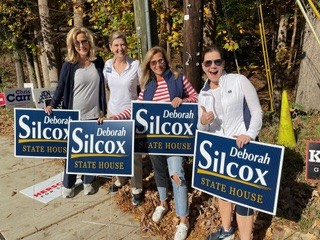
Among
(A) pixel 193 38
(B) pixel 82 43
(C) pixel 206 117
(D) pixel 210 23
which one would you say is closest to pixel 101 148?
(B) pixel 82 43

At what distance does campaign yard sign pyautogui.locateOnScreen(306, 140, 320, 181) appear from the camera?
3.72 meters

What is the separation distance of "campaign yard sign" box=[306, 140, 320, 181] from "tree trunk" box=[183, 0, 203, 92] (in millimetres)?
1767

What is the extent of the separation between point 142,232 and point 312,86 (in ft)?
12.4

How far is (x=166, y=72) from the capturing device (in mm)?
3602

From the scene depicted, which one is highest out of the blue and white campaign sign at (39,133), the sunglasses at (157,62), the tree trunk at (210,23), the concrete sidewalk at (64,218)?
the tree trunk at (210,23)

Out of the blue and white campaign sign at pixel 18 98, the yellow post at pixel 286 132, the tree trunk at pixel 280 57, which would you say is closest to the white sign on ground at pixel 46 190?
the blue and white campaign sign at pixel 18 98

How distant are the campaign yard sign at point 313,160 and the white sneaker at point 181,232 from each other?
56.0 inches

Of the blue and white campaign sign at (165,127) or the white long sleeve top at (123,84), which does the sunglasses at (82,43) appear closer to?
the white long sleeve top at (123,84)

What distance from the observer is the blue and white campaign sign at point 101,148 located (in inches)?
154

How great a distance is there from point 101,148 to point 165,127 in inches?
30.3

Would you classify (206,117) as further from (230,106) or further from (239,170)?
(239,170)

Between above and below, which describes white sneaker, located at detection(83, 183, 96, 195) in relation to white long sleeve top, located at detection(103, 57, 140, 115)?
below

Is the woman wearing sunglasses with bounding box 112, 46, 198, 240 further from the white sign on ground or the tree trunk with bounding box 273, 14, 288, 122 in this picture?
the tree trunk with bounding box 273, 14, 288, 122

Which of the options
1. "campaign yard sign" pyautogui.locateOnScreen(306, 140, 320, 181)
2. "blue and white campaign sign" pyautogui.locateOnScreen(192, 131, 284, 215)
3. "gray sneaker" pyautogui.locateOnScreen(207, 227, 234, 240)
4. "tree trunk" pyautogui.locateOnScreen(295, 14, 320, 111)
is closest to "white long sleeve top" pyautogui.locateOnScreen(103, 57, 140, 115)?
"blue and white campaign sign" pyautogui.locateOnScreen(192, 131, 284, 215)
